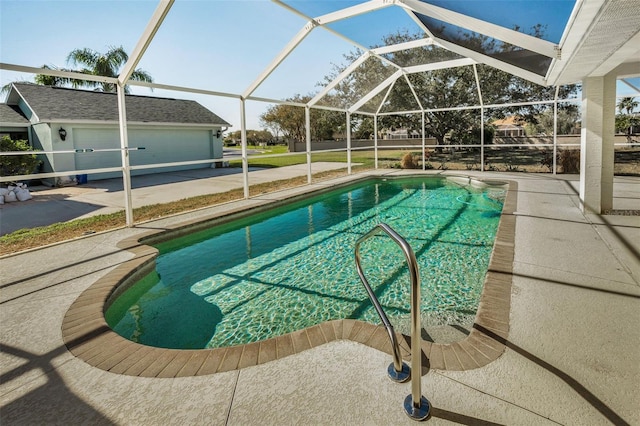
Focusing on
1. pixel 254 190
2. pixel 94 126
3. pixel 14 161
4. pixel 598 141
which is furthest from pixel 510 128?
pixel 14 161

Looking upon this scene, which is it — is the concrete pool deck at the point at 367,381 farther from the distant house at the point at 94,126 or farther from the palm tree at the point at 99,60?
the palm tree at the point at 99,60

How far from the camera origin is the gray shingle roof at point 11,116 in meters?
14.5

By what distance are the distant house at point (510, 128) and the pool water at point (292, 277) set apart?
1005 cm

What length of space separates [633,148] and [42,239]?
16811mm

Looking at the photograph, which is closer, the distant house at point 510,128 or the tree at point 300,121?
the distant house at point 510,128

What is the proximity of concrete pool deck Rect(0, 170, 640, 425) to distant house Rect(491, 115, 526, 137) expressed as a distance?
14236 mm

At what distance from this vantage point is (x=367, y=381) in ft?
7.05

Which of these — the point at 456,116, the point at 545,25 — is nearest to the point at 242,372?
the point at 545,25

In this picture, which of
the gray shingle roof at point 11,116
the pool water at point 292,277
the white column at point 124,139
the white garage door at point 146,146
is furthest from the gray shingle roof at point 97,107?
the pool water at point 292,277

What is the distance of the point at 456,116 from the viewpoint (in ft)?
53.0

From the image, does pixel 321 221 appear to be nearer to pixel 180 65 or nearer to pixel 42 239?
pixel 42 239

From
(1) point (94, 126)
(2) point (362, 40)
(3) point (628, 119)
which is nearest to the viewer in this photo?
(2) point (362, 40)

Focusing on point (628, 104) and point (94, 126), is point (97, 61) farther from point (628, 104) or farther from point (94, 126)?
point (628, 104)

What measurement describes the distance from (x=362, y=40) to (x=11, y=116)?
15314 mm
